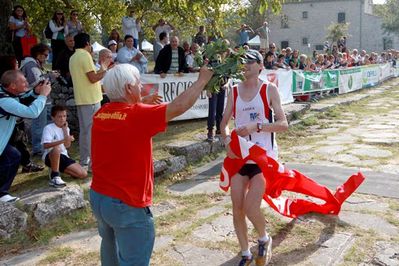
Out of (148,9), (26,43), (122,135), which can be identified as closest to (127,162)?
(122,135)

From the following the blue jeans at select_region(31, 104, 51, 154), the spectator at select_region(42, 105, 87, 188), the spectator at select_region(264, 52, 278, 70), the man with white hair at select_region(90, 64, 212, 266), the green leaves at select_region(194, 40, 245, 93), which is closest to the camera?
the man with white hair at select_region(90, 64, 212, 266)

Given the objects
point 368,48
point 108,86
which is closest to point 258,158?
point 108,86

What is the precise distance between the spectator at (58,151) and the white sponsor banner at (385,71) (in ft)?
73.7

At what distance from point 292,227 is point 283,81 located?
9.72 metres

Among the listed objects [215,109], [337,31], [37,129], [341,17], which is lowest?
[37,129]

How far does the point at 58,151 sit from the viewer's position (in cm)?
562

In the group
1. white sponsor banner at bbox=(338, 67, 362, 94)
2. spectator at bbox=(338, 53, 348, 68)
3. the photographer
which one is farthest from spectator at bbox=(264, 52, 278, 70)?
the photographer

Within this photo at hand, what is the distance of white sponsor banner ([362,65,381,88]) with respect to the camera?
21.2 m

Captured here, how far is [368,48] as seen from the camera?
57.8 metres

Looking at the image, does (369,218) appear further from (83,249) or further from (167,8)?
(167,8)

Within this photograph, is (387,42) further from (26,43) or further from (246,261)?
(246,261)

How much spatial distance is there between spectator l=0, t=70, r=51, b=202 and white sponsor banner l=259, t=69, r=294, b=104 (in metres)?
8.81

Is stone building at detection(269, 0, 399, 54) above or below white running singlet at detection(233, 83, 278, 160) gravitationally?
above

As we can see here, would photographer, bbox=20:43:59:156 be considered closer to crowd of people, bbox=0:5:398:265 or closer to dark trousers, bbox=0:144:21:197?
crowd of people, bbox=0:5:398:265
